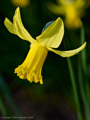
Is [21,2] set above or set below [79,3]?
above

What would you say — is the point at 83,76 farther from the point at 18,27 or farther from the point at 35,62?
the point at 18,27

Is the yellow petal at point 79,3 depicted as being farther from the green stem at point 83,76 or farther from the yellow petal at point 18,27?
the yellow petal at point 18,27

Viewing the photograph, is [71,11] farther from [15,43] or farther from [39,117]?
[39,117]

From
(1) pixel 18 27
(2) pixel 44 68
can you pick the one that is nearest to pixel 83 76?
(1) pixel 18 27

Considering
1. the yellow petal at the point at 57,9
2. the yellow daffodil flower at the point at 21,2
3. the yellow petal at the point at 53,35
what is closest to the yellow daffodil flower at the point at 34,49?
the yellow petal at the point at 53,35

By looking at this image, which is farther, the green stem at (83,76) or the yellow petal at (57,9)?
the yellow petal at (57,9)

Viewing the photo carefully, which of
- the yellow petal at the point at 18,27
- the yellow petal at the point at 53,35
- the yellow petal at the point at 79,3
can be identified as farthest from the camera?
the yellow petal at the point at 79,3
